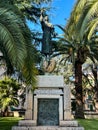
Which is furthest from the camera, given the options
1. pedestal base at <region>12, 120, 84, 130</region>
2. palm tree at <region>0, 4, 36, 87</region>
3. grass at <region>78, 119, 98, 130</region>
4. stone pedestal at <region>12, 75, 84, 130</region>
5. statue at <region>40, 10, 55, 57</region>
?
grass at <region>78, 119, 98, 130</region>

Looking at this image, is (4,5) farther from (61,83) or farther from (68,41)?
(68,41)

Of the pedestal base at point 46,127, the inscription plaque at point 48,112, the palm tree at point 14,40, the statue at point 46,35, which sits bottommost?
the pedestal base at point 46,127

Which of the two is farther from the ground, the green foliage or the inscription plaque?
the green foliage

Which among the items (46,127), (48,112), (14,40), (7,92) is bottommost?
(46,127)

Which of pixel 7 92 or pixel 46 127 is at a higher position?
pixel 7 92

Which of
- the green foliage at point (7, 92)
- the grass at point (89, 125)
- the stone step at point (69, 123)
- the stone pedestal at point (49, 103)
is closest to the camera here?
the stone step at point (69, 123)

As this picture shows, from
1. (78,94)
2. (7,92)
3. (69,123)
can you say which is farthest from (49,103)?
(7,92)

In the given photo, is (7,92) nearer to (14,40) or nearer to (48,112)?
(48,112)

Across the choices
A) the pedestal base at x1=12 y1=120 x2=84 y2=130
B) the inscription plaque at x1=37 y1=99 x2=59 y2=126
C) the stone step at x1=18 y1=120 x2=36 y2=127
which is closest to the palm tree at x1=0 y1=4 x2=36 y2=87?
the pedestal base at x1=12 y1=120 x2=84 y2=130

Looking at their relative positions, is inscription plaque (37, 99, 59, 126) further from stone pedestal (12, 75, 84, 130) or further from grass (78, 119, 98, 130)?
grass (78, 119, 98, 130)

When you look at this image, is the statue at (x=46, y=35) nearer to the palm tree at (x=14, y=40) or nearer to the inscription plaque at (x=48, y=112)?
the inscription plaque at (x=48, y=112)

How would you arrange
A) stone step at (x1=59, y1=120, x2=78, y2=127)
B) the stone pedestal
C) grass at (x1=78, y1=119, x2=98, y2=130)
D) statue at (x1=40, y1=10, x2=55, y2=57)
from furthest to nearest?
grass at (x1=78, y1=119, x2=98, y2=130) → statue at (x1=40, y1=10, x2=55, y2=57) → the stone pedestal → stone step at (x1=59, y1=120, x2=78, y2=127)

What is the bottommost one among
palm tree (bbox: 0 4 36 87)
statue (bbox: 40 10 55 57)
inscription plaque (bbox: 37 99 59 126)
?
inscription plaque (bbox: 37 99 59 126)

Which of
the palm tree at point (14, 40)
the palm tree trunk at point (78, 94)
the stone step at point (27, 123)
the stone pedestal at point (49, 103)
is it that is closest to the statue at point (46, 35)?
the stone pedestal at point (49, 103)
